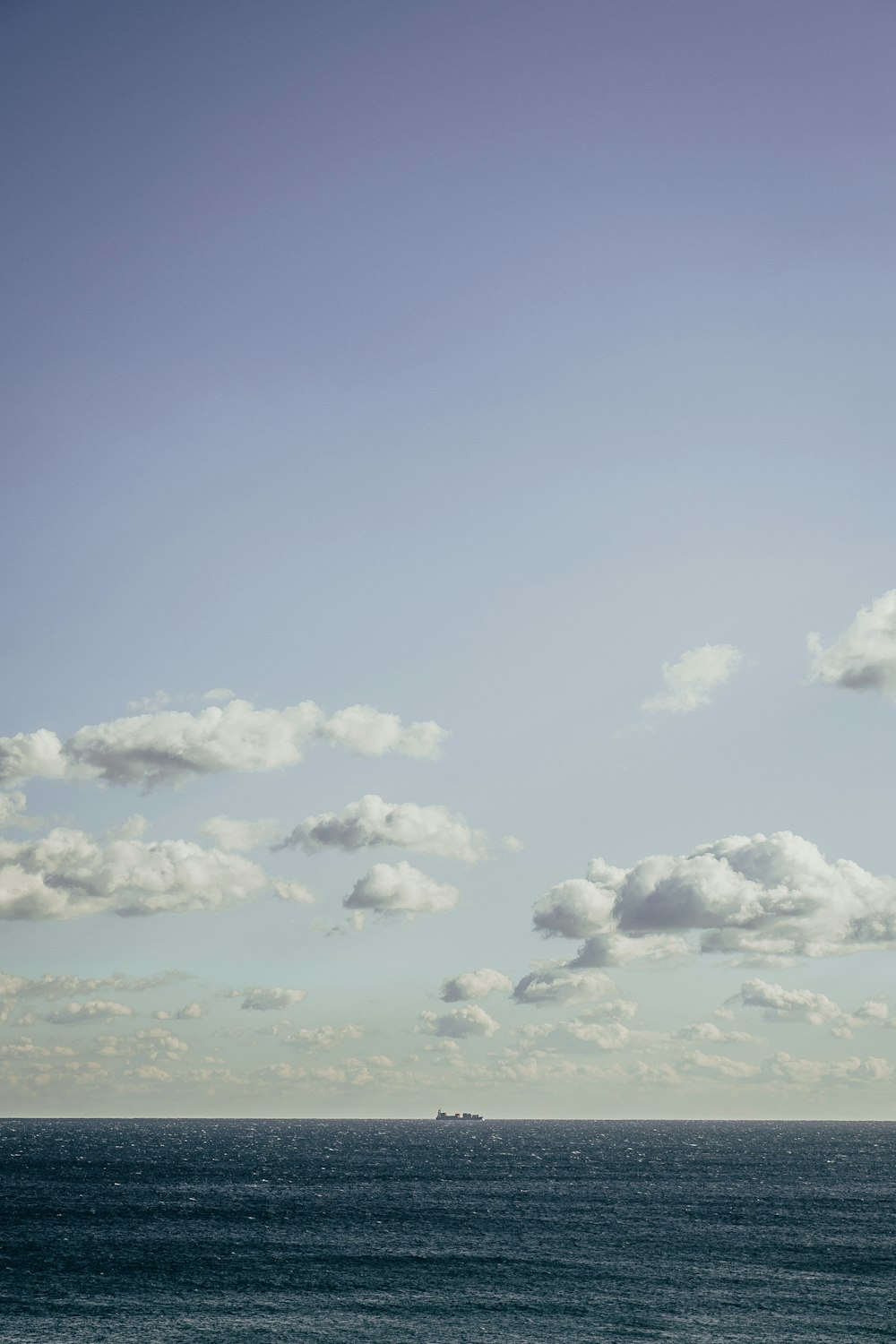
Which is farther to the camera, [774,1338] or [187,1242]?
[187,1242]

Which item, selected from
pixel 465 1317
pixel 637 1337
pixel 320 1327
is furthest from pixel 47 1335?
pixel 637 1337

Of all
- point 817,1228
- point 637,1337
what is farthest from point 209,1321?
point 817,1228

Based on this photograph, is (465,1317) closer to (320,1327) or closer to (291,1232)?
(320,1327)

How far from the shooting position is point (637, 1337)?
4247 inches

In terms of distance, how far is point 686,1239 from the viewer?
167 meters

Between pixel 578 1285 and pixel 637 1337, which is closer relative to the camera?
pixel 637 1337

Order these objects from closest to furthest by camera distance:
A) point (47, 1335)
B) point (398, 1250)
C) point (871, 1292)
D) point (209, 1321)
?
point (47, 1335) < point (209, 1321) < point (871, 1292) < point (398, 1250)

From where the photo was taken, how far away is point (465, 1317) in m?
115

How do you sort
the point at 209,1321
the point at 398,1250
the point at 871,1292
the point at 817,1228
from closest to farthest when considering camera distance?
the point at 209,1321 → the point at 871,1292 → the point at 398,1250 → the point at 817,1228

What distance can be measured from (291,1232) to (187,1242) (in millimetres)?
17635

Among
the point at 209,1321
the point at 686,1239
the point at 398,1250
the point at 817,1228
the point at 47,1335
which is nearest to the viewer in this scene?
the point at 47,1335

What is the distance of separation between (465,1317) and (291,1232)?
209ft

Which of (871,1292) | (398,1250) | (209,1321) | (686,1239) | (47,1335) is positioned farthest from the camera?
(686,1239)

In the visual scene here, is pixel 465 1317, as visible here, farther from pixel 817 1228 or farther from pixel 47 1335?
pixel 817 1228
